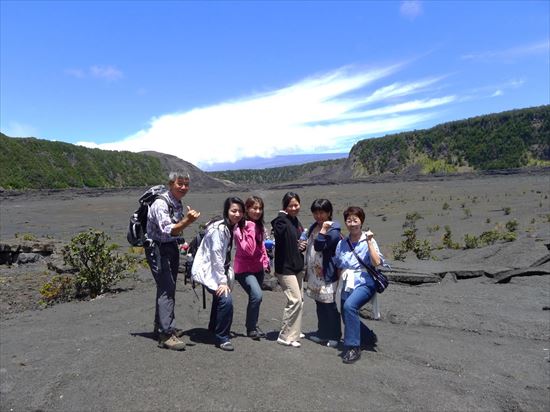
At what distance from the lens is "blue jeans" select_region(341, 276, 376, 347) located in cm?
545

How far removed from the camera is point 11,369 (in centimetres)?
526

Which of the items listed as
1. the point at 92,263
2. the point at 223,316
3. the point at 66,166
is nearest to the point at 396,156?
the point at 66,166

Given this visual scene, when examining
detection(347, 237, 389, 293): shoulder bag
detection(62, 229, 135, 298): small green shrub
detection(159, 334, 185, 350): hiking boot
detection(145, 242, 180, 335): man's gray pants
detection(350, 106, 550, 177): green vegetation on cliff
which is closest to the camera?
detection(145, 242, 180, 335): man's gray pants

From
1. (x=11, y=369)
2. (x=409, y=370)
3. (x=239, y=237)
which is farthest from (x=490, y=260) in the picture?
(x=11, y=369)

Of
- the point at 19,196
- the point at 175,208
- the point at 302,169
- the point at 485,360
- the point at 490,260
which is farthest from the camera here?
the point at 302,169

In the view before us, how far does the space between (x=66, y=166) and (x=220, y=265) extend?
57291mm

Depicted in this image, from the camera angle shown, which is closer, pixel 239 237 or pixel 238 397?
pixel 238 397

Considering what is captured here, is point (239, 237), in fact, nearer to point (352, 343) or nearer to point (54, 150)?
point (352, 343)

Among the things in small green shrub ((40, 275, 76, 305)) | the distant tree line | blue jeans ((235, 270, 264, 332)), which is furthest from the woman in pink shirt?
the distant tree line

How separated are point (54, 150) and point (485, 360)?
6050 cm

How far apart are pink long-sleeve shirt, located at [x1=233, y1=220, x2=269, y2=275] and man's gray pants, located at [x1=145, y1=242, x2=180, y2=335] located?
696mm

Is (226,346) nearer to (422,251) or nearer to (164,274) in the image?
(164,274)

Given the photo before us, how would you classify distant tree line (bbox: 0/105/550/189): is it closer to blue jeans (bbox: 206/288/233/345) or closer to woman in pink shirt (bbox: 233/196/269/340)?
woman in pink shirt (bbox: 233/196/269/340)

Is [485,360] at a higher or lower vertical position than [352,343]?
lower
